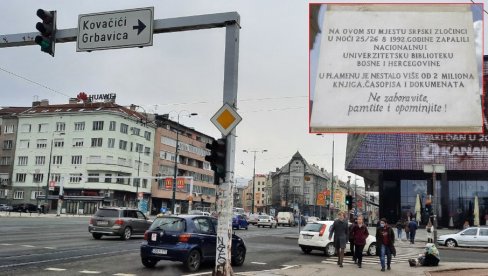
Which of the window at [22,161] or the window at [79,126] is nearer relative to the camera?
the window at [79,126]

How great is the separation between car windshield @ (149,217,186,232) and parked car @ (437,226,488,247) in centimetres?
2327

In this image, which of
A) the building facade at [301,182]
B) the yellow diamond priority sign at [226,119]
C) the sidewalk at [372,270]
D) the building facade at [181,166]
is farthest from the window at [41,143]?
the yellow diamond priority sign at [226,119]

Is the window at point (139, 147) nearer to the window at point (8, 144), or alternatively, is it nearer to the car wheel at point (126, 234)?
the window at point (8, 144)

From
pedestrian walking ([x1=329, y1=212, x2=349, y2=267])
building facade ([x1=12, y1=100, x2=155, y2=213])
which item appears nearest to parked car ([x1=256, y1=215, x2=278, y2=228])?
building facade ([x1=12, y1=100, x2=155, y2=213])

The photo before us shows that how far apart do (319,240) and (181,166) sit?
247 ft

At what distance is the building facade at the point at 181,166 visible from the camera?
288ft

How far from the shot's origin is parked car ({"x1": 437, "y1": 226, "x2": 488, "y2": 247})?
3067 centimetres

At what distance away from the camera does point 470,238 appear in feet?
102

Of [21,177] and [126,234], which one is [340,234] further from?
[21,177]

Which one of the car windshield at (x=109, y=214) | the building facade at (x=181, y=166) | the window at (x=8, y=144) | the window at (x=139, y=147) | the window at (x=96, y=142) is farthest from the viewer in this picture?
the building facade at (x=181, y=166)

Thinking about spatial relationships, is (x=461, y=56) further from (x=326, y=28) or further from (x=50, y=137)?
(x=50, y=137)

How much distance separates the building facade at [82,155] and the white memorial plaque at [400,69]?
215 ft

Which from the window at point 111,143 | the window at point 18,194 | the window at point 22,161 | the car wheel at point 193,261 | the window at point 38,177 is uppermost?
the window at point 111,143

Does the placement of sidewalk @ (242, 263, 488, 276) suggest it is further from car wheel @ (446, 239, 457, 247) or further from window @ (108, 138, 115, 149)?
window @ (108, 138, 115, 149)
